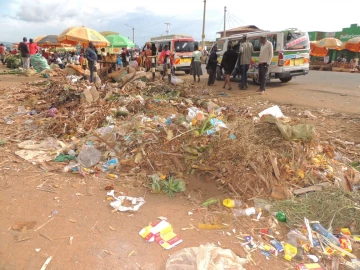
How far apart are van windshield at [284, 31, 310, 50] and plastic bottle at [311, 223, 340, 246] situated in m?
7.87

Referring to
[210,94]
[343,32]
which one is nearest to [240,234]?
[210,94]

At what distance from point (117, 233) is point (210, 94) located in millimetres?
7075

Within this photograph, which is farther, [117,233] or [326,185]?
[326,185]

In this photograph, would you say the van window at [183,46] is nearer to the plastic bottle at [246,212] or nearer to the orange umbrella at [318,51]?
the plastic bottle at [246,212]

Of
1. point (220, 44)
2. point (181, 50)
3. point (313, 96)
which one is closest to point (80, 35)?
point (181, 50)

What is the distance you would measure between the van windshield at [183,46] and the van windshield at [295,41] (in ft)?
23.9

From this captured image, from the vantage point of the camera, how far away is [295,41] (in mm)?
9492

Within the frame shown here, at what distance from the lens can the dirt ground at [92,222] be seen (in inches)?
93.3

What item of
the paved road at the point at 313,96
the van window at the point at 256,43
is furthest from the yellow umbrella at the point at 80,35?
the van window at the point at 256,43

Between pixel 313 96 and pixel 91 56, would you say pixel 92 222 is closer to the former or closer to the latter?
pixel 313 96

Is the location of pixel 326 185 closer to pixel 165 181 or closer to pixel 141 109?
pixel 165 181

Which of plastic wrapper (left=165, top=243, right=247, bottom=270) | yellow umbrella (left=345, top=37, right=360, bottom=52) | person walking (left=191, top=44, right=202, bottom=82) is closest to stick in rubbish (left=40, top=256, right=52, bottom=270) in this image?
plastic wrapper (left=165, top=243, right=247, bottom=270)

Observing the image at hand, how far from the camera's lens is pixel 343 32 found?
91.2 ft

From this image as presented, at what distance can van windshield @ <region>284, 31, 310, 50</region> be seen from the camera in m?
9.35
